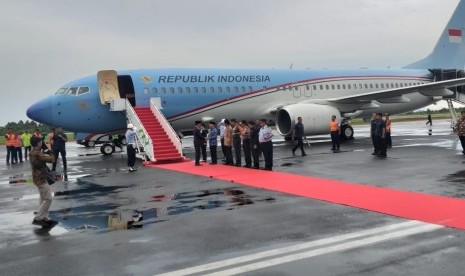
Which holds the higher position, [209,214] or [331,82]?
[331,82]

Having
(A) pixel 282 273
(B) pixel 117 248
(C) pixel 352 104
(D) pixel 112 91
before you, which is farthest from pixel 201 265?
(C) pixel 352 104

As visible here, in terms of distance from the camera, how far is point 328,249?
6.20 meters

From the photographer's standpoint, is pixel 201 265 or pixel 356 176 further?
pixel 356 176

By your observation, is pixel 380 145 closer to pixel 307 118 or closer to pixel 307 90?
pixel 307 118

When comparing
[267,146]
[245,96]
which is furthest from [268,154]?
[245,96]

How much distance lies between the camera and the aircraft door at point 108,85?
72.5 feet

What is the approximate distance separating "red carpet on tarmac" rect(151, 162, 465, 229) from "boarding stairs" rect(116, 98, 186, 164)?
4.50m

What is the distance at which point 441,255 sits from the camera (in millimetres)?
5781

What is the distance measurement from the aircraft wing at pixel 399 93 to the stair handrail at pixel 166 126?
33.5 feet

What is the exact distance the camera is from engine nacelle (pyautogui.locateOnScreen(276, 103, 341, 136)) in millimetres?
23473

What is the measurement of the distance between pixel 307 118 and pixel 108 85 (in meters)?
9.60

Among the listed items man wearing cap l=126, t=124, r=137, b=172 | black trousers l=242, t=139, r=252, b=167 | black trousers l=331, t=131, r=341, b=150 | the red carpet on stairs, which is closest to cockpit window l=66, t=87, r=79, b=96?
the red carpet on stairs

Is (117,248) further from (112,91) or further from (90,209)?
(112,91)

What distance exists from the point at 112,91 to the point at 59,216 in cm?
1389
